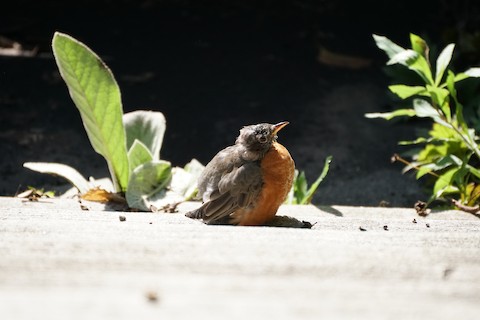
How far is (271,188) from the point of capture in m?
3.12

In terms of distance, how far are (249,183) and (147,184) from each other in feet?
2.43

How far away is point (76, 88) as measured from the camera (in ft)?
11.4

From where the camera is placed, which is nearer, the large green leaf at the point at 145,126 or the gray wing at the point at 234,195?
the gray wing at the point at 234,195

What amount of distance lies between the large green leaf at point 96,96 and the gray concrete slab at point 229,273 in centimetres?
124

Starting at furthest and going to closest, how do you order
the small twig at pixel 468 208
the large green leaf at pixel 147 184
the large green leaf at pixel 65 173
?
the large green leaf at pixel 65 173 < the large green leaf at pixel 147 184 < the small twig at pixel 468 208

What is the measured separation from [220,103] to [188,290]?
14.8 ft

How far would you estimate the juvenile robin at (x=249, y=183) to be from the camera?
312cm

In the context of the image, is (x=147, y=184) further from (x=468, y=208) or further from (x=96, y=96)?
(x=468, y=208)

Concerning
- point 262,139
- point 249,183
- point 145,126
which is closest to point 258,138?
point 262,139

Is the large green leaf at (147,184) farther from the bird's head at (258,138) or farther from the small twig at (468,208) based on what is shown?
the small twig at (468,208)

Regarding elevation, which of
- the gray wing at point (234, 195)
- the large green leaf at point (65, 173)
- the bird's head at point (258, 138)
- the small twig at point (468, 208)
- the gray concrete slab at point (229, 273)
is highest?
the gray concrete slab at point (229, 273)

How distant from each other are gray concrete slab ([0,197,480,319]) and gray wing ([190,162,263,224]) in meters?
0.79

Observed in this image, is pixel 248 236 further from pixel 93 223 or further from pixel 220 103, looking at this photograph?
pixel 220 103

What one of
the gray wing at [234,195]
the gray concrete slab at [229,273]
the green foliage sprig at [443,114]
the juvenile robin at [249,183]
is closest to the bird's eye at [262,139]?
the juvenile robin at [249,183]
